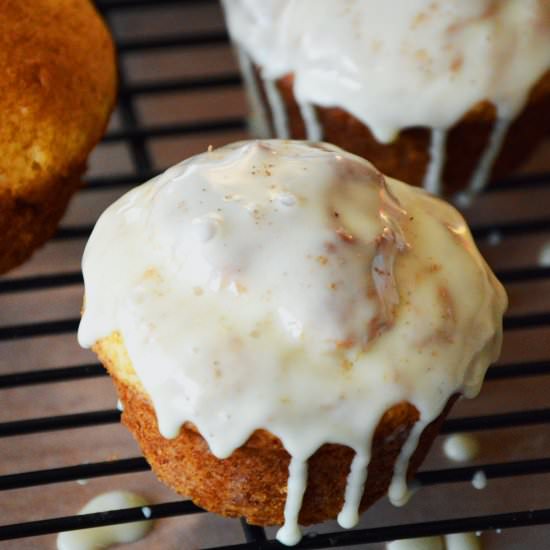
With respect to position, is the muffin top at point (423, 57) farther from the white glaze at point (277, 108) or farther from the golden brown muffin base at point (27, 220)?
the golden brown muffin base at point (27, 220)

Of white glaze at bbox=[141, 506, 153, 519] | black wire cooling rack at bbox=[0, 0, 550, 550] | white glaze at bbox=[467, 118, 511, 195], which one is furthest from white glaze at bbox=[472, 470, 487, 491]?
white glaze at bbox=[467, 118, 511, 195]

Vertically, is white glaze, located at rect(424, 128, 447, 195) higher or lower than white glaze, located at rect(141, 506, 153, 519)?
higher

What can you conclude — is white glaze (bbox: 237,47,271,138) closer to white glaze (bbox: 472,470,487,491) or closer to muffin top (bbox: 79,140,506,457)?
muffin top (bbox: 79,140,506,457)

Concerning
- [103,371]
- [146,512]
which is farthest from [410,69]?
[146,512]

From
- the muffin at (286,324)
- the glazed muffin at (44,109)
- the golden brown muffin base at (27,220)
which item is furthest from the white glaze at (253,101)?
the muffin at (286,324)

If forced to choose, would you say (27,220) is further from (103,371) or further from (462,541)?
(462,541)

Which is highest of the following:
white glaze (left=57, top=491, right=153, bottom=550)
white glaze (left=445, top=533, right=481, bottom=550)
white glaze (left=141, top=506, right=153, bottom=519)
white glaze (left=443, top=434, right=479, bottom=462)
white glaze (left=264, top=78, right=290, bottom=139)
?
white glaze (left=264, top=78, right=290, bottom=139)
